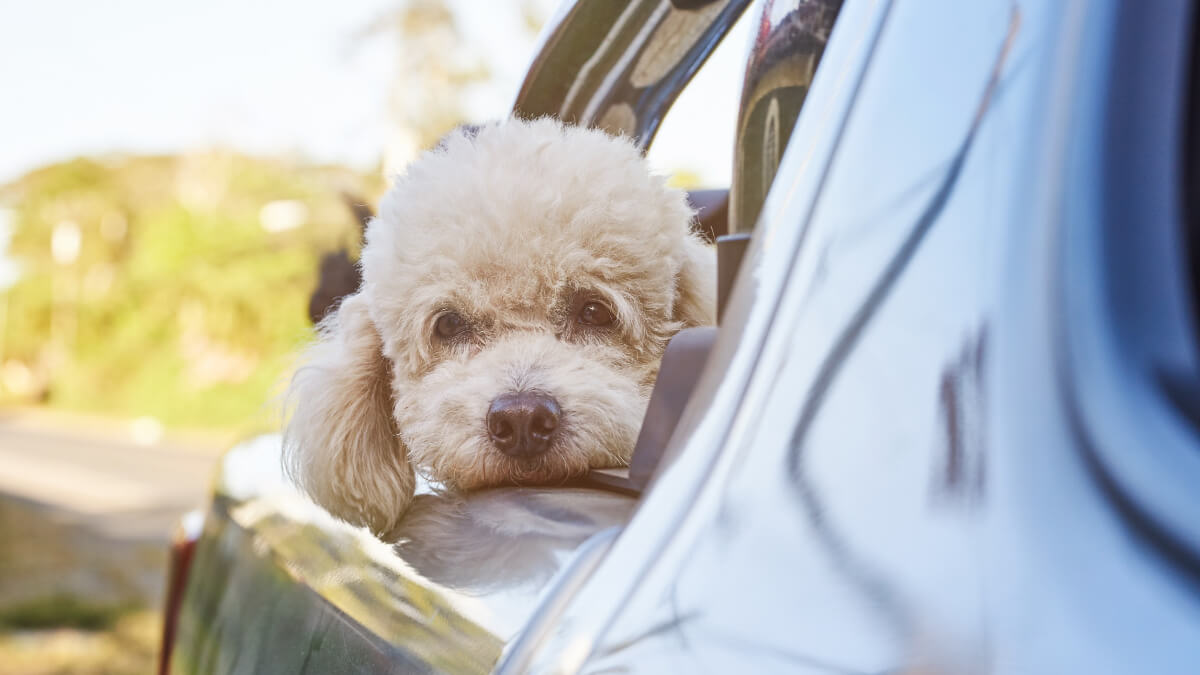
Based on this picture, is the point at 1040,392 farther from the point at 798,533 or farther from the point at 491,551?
the point at 491,551

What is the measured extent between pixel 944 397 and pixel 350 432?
0.99 meters

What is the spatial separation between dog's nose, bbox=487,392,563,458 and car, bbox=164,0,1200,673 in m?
0.34

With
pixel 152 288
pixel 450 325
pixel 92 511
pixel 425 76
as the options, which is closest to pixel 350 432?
pixel 450 325

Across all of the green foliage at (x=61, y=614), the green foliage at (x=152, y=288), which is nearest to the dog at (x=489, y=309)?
the green foliage at (x=61, y=614)

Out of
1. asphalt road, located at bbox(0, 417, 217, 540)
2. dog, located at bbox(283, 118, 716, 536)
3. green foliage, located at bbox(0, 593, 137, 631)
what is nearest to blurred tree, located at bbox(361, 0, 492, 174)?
dog, located at bbox(283, 118, 716, 536)

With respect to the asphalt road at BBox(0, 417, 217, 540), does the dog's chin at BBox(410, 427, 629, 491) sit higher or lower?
higher

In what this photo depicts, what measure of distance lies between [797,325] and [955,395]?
0.15 m

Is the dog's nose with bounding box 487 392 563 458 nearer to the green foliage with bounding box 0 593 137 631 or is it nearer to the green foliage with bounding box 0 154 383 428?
the green foliage with bounding box 0 593 137 631

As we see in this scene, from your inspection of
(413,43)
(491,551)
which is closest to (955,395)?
(491,551)

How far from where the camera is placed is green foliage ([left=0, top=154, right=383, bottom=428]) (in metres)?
16.2

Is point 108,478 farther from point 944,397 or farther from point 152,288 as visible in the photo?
point 944,397

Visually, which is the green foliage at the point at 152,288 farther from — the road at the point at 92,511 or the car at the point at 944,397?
the car at the point at 944,397

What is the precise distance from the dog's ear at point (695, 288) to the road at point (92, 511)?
669 cm

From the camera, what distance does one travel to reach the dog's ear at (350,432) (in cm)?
143
